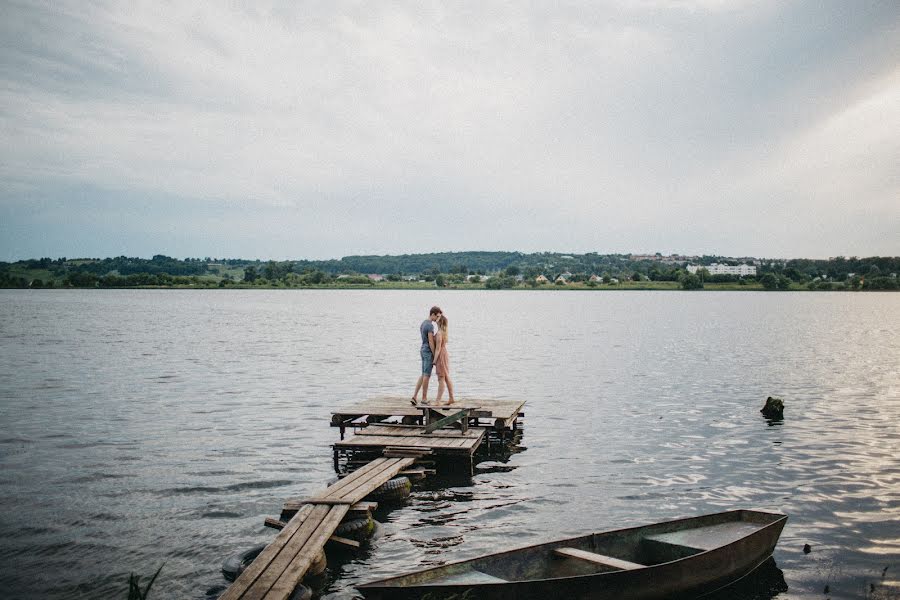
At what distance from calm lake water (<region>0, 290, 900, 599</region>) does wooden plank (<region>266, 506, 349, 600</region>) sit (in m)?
0.81

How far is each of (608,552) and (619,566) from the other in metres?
1.08

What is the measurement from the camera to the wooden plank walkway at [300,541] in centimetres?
859

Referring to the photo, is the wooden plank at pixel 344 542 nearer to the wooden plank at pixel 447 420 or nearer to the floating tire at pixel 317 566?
the floating tire at pixel 317 566

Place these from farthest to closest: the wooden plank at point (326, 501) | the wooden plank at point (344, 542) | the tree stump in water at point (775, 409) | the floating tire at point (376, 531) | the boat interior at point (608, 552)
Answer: the tree stump in water at point (775, 409)
the floating tire at point (376, 531)
the wooden plank at point (326, 501)
the wooden plank at point (344, 542)
the boat interior at point (608, 552)

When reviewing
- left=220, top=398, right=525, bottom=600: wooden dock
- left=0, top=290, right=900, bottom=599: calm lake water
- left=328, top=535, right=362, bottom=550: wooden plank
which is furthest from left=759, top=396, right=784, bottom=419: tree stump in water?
left=328, top=535, right=362, bottom=550: wooden plank

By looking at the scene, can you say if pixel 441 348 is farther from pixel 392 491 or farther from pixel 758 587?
pixel 758 587

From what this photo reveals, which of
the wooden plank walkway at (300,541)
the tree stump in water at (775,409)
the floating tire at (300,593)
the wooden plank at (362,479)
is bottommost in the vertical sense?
the tree stump in water at (775,409)

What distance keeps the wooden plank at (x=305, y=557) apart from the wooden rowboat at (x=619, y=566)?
1368 millimetres

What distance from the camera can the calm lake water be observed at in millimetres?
11984

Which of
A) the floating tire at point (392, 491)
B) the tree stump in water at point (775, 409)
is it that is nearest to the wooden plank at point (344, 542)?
the floating tire at point (392, 491)

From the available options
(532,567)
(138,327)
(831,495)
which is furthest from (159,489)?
(138,327)

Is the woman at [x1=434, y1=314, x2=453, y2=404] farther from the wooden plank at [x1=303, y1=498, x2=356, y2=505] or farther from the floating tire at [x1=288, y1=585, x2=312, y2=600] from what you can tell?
the floating tire at [x1=288, y1=585, x2=312, y2=600]

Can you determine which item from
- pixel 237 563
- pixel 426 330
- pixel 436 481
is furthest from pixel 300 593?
pixel 426 330

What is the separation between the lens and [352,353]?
168ft
